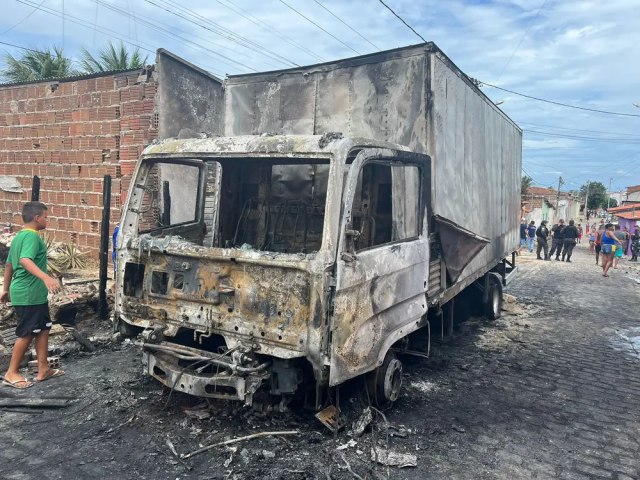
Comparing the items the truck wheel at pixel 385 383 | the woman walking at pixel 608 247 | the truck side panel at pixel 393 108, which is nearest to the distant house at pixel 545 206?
the woman walking at pixel 608 247

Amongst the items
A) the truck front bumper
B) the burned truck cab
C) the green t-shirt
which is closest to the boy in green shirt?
the green t-shirt

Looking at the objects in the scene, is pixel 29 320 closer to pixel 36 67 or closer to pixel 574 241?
pixel 36 67

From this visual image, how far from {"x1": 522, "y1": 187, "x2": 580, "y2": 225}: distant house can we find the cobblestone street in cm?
3164

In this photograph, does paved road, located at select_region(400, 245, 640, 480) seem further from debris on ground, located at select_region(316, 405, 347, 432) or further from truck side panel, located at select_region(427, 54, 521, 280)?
truck side panel, located at select_region(427, 54, 521, 280)

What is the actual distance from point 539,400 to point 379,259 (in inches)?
94.9

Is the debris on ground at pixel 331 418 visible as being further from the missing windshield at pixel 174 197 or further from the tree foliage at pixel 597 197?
the tree foliage at pixel 597 197

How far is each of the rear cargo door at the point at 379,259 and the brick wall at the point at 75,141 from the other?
4517mm

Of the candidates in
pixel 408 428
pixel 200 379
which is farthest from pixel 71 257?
pixel 408 428

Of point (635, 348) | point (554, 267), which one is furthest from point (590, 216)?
point (635, 348)

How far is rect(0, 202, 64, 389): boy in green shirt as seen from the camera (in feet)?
14.3

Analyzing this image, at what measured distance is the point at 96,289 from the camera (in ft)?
21.7

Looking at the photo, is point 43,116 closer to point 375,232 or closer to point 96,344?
point 96,344

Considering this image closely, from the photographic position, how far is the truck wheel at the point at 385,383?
4.04 m

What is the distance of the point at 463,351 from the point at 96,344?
14.9ft
